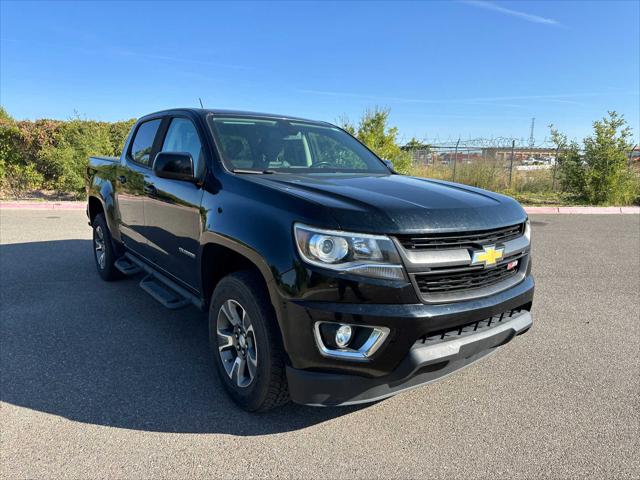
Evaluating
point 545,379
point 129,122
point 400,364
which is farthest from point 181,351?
point 129,122

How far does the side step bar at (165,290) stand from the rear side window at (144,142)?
1.01 metres

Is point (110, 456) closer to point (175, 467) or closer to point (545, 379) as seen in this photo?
point (175, 467)

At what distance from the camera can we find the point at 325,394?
223 centimetres

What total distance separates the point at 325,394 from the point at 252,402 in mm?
581

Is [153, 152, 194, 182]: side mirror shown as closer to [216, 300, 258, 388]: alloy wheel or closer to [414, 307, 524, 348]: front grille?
[216, 300, 258, 388]: alloy wheel

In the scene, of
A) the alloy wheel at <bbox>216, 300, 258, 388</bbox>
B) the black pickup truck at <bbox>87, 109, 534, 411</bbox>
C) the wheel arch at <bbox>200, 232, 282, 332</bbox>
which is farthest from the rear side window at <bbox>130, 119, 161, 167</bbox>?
the alloy wheel at <bbox>216, 300, 258, 388</bbox>

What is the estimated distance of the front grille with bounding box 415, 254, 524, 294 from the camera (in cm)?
225

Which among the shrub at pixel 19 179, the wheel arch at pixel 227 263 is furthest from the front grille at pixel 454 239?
the shrub at pixel 19 179

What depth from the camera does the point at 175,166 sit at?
3070 millimetres

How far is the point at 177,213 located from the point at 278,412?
5.33 ft

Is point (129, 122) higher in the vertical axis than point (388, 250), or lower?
higher

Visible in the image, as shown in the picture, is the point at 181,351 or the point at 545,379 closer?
the point at 545,379

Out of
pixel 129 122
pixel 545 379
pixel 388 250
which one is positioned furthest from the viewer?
pixel 129 122

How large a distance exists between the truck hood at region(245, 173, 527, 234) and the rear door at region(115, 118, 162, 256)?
5.77ft
